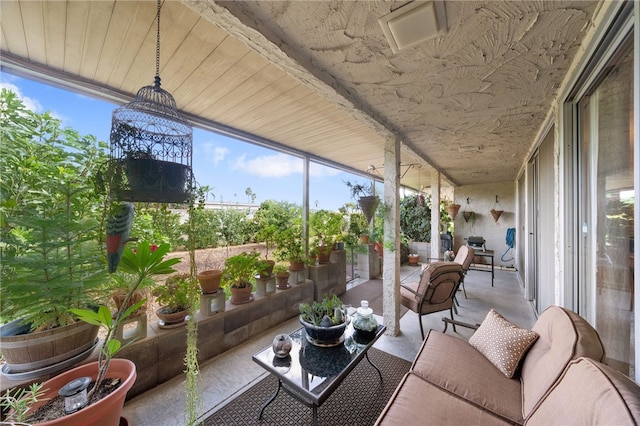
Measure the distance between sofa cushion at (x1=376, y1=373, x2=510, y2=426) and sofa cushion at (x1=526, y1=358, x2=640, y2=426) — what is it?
0.21 m

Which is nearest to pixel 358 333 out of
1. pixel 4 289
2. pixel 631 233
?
pixel 631 233

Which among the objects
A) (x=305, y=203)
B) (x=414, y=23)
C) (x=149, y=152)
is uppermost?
(x=414, y=23)

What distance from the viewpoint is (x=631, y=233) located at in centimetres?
104

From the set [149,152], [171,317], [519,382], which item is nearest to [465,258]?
[519,382]

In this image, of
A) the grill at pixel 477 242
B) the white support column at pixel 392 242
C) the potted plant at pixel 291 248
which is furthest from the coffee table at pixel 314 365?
the grill at pixel 477 242

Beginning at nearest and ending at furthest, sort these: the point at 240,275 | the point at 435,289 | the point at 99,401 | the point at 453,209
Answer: the point at 99,401
the point at 435,289
the point at 240,275
the point at 453,209

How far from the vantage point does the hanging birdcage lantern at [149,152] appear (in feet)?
3.57

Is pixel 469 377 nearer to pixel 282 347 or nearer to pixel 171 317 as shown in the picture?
pixel 282 347

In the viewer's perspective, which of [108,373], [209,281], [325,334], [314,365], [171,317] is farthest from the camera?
[209,281]

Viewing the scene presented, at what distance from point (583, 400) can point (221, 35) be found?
2408mm

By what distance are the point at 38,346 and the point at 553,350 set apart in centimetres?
288

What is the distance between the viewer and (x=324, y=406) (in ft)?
5.37

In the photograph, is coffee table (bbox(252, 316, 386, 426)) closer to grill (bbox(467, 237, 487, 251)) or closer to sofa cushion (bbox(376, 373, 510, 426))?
sofa cushion (bbox(376, 373, 510, 426))

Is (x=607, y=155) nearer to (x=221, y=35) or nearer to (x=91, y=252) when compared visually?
(x=221, y=35)
